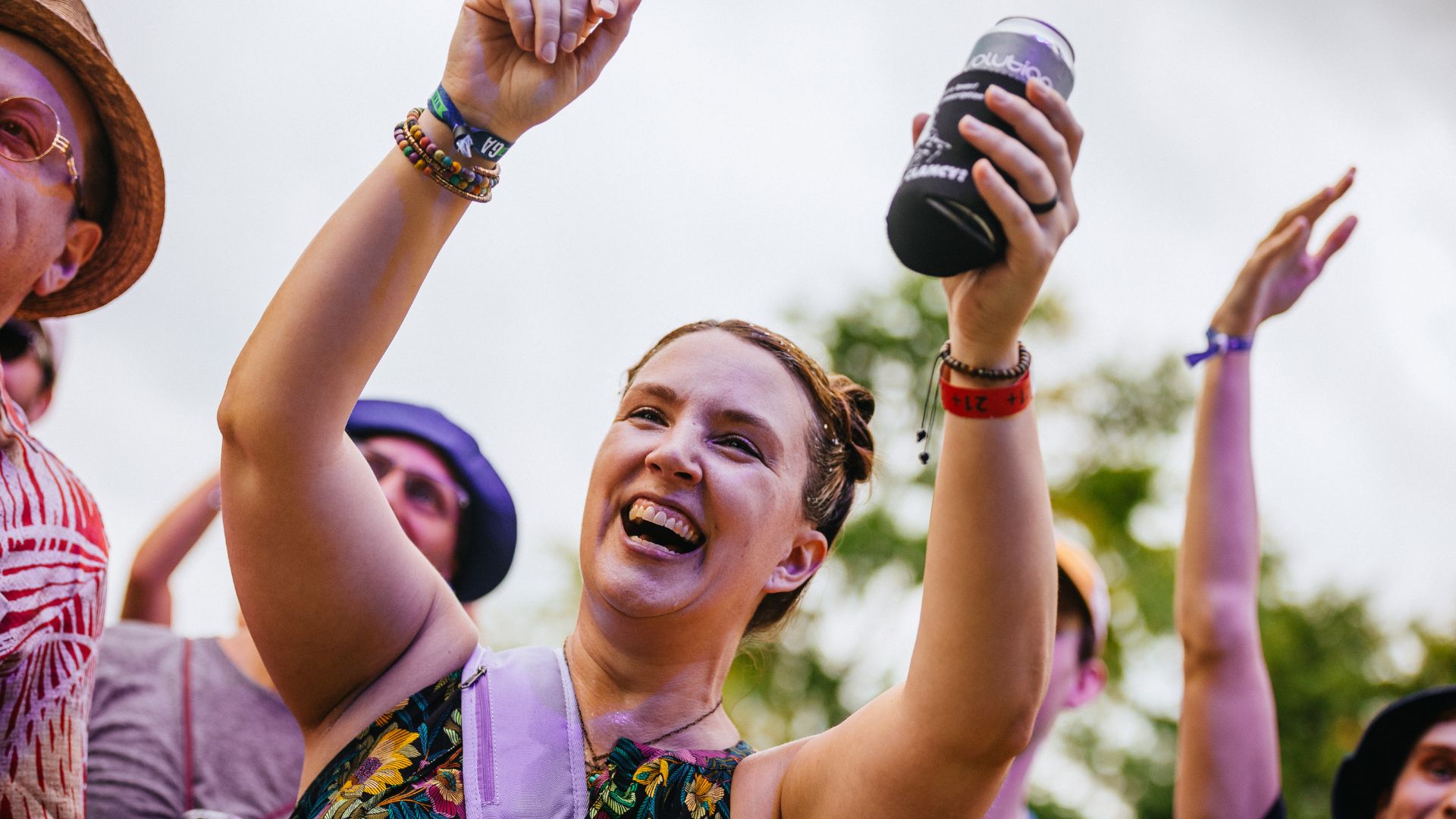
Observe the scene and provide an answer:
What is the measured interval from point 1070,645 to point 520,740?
2.35 meters

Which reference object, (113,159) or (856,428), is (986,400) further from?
(113,159)

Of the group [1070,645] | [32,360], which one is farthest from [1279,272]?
[32,360]

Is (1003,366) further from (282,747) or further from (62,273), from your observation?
(282,747)

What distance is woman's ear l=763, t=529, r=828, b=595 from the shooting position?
8.14 ft

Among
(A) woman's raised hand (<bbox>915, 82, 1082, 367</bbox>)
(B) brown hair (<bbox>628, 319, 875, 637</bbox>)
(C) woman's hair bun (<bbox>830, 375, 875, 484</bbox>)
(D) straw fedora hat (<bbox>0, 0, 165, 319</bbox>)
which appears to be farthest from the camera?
(C) woman's hair bun (<bbox>830, 375, 875, 484</bbox>)

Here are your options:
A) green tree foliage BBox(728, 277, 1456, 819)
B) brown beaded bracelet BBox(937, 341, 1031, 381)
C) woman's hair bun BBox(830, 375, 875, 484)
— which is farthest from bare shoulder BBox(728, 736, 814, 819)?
green tree foliage BBox(728, 277, 1456, 819)

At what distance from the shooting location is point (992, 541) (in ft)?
5.33

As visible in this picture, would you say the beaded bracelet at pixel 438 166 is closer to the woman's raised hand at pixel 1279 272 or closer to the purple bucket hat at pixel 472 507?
the purple bucket hat at pixel 472 507

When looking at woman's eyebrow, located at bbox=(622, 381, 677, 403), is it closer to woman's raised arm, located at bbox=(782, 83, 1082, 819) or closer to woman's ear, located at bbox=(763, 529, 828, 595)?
woman's ear, located at bbox=(763, 529, 828, 595)

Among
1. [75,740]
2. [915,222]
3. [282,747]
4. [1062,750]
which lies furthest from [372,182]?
[1062,750]

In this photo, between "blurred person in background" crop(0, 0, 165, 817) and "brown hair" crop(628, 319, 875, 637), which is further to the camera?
"brown hair" crop(628, 319, 875, 637)

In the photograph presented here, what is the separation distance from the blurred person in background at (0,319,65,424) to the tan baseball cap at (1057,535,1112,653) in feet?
9.61

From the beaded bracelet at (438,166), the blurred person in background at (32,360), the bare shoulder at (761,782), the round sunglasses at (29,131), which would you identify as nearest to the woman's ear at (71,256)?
the round sunglasses at (29,131)

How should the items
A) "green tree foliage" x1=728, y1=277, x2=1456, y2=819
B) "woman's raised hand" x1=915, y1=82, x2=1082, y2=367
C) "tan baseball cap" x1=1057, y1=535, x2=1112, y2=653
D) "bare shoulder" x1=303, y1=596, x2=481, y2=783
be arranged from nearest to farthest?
"woman's raised hand" x1=915, y1=82, x2=1082, y2=367
"bare shoulder" x1=303, y1=596, x2=481, y2=783
"tan baseball cap" x1=1057, y1=535, x2=1112, y2=653
"green tree foliage" x1=728, y1=277, x2=1456, y2=819
